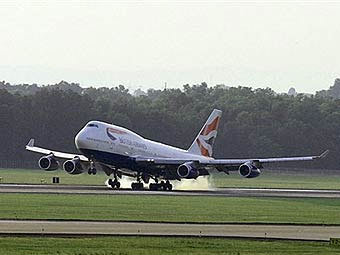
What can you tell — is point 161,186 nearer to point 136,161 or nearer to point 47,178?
point 136,161

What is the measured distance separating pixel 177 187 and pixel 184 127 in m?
90.4

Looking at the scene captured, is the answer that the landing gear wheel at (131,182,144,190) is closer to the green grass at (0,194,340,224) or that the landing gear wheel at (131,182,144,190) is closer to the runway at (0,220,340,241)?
the green grass at (0,194,340,224)

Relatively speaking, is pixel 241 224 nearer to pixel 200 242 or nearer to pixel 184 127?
pixel 200 242

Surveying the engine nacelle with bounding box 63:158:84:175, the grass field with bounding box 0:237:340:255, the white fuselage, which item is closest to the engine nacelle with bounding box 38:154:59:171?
the engine nacelle with bounding box 63:158:84:175

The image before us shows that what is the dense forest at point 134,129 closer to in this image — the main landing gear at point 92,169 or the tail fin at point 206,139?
the tail fin at point 206,139

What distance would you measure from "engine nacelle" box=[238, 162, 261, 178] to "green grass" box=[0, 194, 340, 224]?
40.8ft

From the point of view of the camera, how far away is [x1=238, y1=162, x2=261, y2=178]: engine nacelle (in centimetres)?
9679

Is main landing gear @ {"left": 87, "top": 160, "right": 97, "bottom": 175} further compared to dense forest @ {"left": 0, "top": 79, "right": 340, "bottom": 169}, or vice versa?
dense forest @ {"left": 0, "top": 79, "right": 340, "bottom": 169}

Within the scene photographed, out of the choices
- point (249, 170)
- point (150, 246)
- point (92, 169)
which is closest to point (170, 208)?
point (150, 246)

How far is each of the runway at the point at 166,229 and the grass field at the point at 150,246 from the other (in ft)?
7.29

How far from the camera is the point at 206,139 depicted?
10706 centimetres

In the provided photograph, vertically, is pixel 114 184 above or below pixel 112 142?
below

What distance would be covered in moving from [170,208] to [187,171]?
2830 cm

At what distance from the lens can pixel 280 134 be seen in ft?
651
